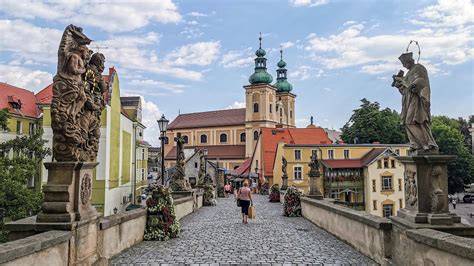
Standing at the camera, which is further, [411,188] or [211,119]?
[211,119]

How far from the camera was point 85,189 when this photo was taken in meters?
6.07

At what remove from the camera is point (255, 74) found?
83.0m

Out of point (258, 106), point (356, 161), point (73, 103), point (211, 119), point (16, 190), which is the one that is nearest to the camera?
point (73, 103)

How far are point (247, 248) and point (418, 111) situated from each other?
A: 454cm

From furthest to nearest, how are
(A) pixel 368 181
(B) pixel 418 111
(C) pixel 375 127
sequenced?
(C) pixel 375 127, (A) pixel 368 181, (B) pixel 418 111

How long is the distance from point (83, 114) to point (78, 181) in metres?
1.05

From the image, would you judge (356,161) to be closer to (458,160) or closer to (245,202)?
(458,160)

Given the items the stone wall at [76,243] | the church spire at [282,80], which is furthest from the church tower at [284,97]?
the stone wall at [76,243]

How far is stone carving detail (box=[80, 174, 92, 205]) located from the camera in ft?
19.6

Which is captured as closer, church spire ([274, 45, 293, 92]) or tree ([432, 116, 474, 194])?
tree ([432, 116, 474, 194])

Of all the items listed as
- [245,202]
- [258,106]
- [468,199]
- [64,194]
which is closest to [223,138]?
[258,106]

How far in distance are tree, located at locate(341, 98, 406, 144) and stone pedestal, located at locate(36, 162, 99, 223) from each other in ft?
180

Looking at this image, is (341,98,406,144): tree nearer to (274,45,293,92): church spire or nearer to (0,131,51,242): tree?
(274,45,293,92): church spire

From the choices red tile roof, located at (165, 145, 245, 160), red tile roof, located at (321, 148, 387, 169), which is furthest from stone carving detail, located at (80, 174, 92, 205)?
red tile roof, located at (165, 145, 245, 160)
